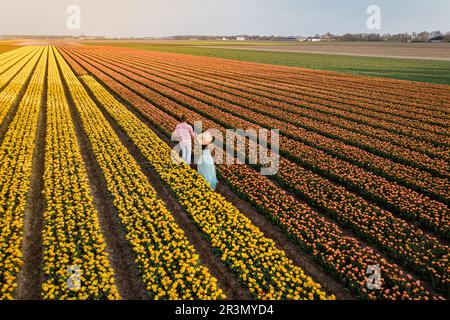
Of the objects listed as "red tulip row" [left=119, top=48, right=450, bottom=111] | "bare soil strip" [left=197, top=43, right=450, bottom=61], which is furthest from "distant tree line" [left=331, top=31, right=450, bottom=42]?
"red tulip row" [left=119, top=48, right=450, bottom=111]

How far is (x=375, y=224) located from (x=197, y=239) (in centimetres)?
490

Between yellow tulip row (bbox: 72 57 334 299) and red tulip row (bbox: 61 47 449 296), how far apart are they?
2.46 meters

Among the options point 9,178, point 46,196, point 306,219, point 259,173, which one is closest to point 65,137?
point 9,178

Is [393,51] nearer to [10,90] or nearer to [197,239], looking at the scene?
[10,90]

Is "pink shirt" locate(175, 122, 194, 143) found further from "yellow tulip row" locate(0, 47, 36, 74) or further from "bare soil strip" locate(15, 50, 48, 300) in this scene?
"yellow tulip row" locate(0, 47, 36, 74)

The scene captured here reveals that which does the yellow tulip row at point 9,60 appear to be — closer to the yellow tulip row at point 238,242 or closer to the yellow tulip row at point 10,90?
the yellow tulip row at point 10,90

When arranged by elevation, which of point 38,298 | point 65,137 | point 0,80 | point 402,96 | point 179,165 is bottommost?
point 38,298

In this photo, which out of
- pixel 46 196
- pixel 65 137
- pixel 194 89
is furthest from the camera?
pixel 194 89

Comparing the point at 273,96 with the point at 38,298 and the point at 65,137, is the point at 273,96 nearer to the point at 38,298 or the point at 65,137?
the point at 65,137

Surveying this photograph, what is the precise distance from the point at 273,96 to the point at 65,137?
16616 mm

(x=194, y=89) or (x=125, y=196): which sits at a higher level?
(x=194, y=89)

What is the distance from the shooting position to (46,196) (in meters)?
9.73

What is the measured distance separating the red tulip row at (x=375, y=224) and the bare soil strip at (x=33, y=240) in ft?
25.1

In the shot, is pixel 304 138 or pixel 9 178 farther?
pixel 304 138
